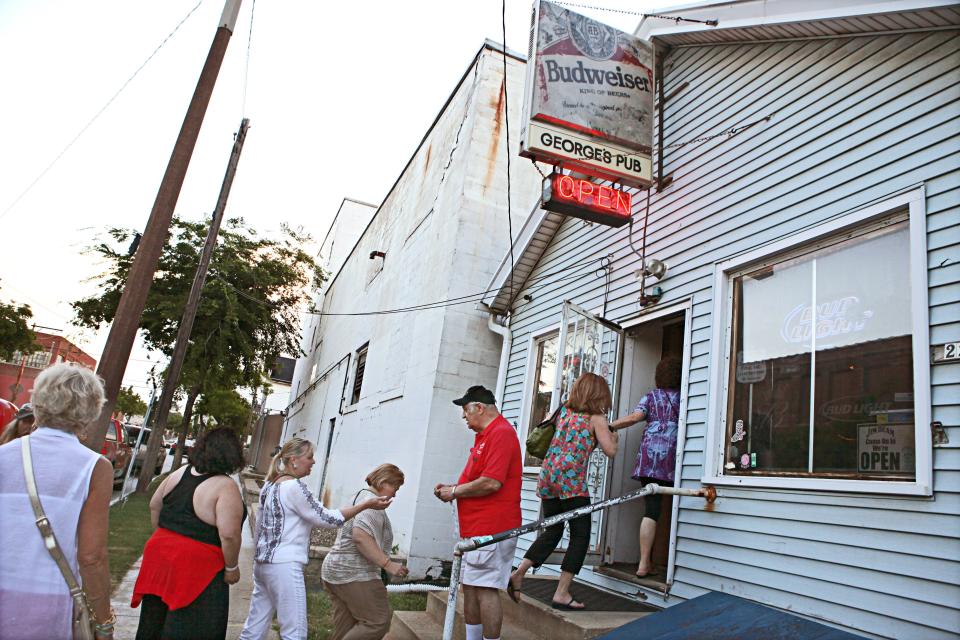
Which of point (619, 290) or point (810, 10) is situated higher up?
point (810, 10)

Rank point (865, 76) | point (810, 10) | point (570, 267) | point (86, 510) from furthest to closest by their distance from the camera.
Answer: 1. point (570, 267)
2. point (810, 10)
3. point (865, 76)
4. point (86, 510)

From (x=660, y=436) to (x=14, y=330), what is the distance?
30156 millimetres

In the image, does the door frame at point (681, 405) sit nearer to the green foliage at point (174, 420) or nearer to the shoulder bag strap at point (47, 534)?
the shoulder bag strap at point (47, 534)

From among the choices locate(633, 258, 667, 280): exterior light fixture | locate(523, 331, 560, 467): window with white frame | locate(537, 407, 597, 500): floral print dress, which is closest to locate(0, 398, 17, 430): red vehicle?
locate(523, 331, 560, 467): window with white frame

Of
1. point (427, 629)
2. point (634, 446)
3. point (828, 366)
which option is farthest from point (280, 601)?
point (634, 446)

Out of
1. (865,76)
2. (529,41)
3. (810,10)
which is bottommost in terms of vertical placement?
(865,76)

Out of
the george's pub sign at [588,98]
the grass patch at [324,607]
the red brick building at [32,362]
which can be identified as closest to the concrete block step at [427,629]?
the grass patch at [324,607]

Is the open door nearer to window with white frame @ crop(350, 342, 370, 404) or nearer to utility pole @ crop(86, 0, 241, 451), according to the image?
utility pole @ crop(86, 0, 241, 451)

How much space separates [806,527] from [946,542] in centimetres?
81

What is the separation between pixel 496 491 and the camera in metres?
4.10

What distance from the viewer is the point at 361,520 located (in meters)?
4.11

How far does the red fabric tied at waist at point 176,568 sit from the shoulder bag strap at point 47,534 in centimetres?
92

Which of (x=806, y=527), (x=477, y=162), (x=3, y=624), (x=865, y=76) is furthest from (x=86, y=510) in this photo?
(x=477, y=162)

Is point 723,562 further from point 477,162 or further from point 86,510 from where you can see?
point 477,162
